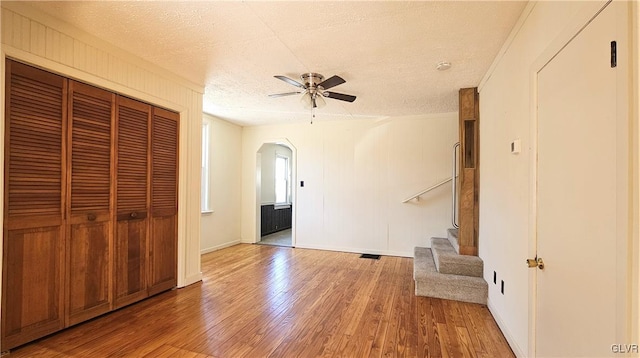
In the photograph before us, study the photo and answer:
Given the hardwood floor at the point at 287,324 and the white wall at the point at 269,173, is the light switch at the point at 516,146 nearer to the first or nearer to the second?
the hardwood floor at the point at 287,324

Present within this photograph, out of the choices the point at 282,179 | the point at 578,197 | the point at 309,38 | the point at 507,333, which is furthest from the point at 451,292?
the point at 282,179

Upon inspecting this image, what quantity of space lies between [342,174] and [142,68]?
3.55 metres

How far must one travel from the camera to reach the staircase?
9.66 feet

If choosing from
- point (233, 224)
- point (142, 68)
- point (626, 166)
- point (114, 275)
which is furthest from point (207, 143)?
point (626, 166)

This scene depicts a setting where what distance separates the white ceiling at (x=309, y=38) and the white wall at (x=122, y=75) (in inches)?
5.0

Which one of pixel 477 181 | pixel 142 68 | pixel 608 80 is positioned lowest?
pixel 477 181

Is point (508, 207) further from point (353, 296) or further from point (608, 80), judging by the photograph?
point (353, 296)

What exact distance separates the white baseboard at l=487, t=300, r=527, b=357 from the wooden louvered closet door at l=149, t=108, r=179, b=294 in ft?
11.0

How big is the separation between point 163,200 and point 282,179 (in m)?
5.17

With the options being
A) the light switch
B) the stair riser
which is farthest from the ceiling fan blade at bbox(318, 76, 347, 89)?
the stair riser

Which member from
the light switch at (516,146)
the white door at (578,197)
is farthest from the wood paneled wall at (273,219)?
the white door at (578,197)

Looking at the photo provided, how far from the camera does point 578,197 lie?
1.26 m

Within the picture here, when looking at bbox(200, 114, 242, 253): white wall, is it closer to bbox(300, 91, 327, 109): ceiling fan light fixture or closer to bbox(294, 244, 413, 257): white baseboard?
bbox(294, 244, 413, 257): white baseboard

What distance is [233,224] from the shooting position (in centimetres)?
580
